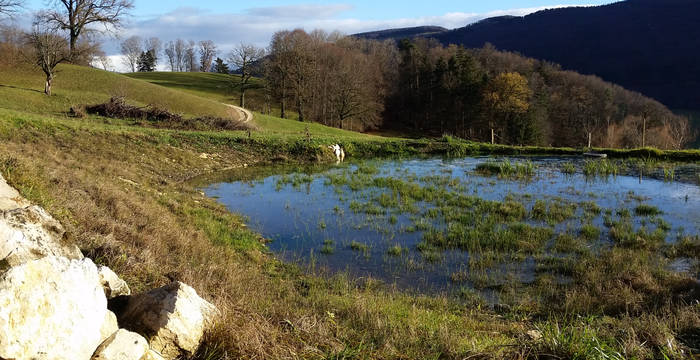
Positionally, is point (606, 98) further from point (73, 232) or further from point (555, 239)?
point (73, 232)

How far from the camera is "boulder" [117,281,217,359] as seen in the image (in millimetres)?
3510

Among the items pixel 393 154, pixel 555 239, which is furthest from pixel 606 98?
pixel 555 239

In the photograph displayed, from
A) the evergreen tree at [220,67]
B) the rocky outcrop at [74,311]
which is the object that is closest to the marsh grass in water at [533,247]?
the rocky outcrop at [74,311]

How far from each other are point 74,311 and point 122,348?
42 cm

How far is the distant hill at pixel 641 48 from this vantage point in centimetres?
12794

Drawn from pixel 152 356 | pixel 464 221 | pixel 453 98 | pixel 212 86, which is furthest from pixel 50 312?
pixel 212 86

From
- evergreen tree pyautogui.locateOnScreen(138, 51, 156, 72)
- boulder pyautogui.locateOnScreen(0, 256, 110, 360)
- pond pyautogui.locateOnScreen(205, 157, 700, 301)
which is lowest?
pond pyautogui.locateOnScreen(205, 157, 700, 301)

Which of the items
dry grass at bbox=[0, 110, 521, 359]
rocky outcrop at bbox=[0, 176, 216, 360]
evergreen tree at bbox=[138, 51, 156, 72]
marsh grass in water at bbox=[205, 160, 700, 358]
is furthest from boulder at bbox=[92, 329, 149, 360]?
evergreen tree at bbox=[138, 51, 156, 72]

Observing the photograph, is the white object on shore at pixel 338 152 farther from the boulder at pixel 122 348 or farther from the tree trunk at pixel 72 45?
the boulder at pixel 122 348

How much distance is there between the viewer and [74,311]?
2.91 m

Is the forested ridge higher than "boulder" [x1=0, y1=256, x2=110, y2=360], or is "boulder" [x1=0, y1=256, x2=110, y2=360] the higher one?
the forested ridge

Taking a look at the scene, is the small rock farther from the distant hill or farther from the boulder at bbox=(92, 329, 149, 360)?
the distant hill

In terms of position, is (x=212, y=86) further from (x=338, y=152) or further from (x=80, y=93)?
(x=338, y=152)

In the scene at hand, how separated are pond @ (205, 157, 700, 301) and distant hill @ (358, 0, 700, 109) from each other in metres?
126
